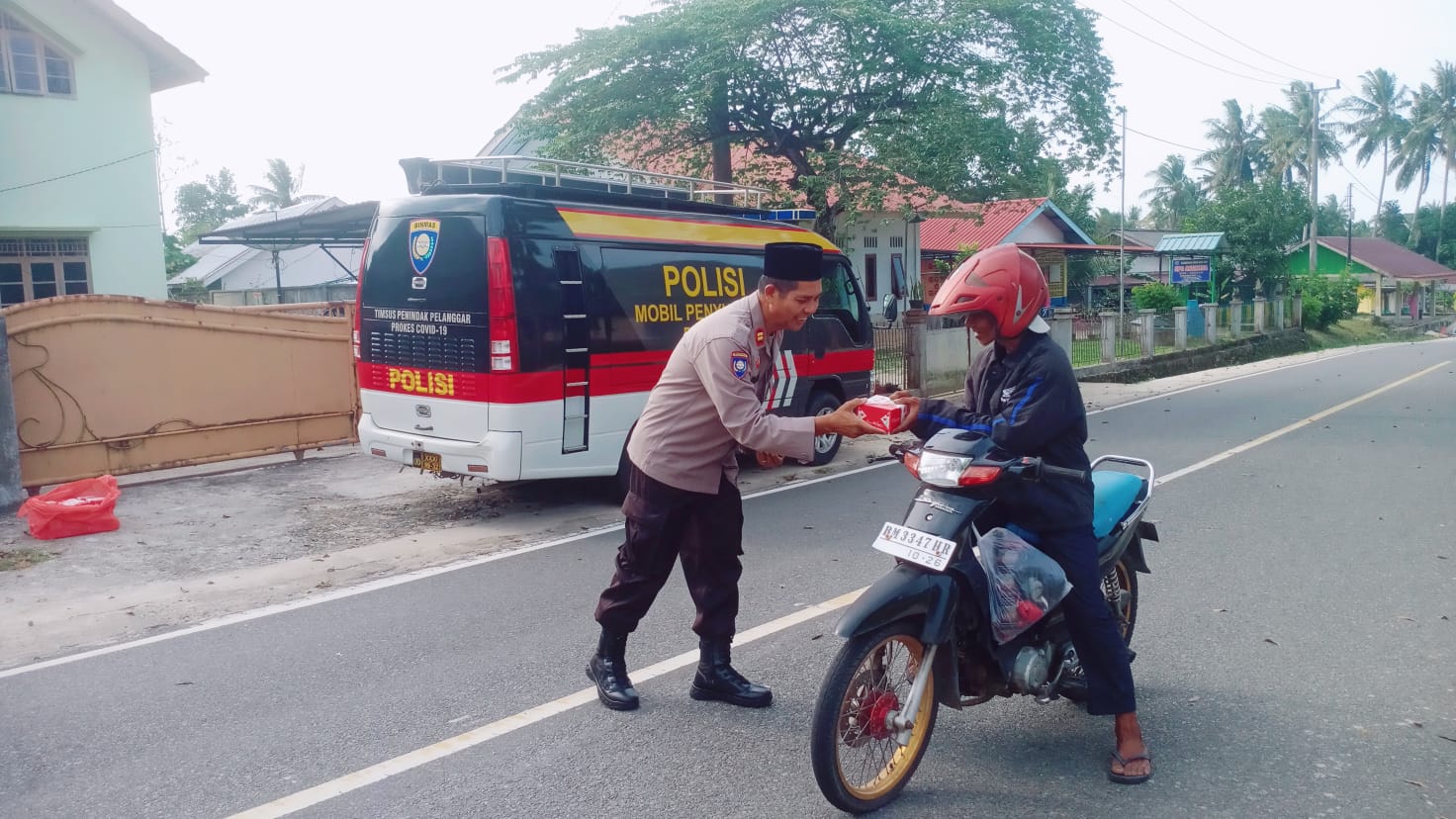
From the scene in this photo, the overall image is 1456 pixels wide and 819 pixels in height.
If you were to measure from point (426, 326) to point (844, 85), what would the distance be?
12.6 m

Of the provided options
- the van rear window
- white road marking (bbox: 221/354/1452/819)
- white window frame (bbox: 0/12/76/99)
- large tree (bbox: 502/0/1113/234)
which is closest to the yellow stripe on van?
the van rear window

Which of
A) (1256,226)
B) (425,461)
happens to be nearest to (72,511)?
(425,461)

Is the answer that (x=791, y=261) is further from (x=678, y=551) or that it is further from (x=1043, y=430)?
(x=678, y=551)

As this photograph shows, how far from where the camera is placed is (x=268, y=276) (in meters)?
35.9

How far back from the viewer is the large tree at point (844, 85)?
58.4 ft

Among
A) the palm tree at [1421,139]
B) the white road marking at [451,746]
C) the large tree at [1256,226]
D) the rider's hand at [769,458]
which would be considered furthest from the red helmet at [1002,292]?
the palm tree at [1421,139]

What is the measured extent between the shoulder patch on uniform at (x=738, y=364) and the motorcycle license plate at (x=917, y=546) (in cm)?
81

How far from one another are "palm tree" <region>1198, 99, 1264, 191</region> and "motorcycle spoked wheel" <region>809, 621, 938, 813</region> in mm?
72673

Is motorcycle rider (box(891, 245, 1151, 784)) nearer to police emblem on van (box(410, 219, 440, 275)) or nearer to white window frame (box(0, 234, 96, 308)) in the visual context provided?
police emblem on van (box(410, 219, 440, 275))

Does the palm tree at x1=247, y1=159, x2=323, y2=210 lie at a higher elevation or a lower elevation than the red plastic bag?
higher

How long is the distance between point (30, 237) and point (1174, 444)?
17559 mm

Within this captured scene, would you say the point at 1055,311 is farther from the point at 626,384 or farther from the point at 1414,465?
the point at 626,384

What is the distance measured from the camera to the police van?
25.9 ft

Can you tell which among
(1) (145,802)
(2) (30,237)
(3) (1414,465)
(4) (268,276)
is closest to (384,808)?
(1) (145,802)
